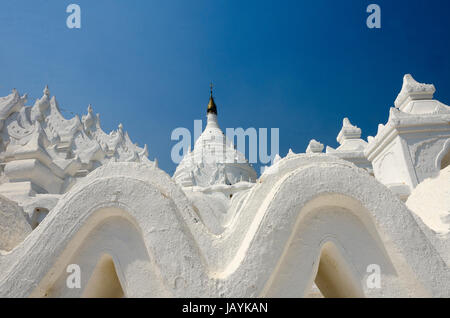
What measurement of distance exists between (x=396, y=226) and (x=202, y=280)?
1.42 m

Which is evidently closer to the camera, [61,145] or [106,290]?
[106,290]

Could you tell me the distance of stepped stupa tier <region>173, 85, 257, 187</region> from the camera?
71.4 ft

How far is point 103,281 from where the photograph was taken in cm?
268

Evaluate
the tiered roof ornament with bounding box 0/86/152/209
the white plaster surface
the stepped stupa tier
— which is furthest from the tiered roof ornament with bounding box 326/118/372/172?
the white plaster surface

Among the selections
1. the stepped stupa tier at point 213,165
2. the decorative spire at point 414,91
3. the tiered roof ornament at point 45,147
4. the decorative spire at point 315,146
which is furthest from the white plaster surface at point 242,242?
the stepped stupa tier at point 213,165

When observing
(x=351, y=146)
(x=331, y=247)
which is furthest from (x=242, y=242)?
(x=351, y=146)

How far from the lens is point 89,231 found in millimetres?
2512

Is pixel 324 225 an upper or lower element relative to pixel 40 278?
upper

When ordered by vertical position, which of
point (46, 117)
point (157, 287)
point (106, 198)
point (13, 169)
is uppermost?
point (46, 117)

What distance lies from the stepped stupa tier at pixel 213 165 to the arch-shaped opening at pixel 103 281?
1738 centimetres

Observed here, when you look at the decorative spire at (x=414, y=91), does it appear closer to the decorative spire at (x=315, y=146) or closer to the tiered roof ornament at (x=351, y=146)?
the tiered roof ornament at (x=351, y=146)

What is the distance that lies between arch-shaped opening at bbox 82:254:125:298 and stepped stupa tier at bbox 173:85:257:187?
57.0ft
